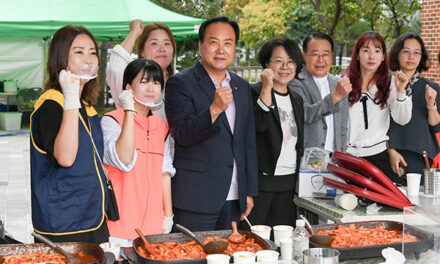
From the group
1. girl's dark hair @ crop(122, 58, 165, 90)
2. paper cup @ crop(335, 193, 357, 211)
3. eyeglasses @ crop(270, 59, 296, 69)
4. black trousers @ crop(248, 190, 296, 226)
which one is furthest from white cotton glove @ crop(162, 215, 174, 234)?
eyeglasses @ crop(270, 59, 296, 69)

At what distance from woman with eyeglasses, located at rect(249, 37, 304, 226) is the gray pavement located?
8.27 feet

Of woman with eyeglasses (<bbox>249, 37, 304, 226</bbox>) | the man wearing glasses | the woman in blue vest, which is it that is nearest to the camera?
the woman in blue vest

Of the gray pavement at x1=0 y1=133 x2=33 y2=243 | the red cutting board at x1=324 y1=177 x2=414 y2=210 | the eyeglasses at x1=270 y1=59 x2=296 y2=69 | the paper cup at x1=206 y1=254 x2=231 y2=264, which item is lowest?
the gray pavement at x1=0 y1=133 x2=33 y2=243

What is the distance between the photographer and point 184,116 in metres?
2.91

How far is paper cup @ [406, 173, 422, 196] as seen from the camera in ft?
10.5

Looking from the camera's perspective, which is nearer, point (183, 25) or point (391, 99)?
point (391, 99)

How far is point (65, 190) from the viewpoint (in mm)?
2396

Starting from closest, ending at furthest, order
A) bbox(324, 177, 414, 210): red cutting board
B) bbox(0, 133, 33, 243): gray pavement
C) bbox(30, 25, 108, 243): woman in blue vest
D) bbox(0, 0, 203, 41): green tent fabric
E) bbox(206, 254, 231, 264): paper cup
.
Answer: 1. bbox(206, 254, 231, 264): paper cup
2. bbox(30, 25, 108, 243): woman in blue vest
3. bbox(324, 177, 414, 210): red cutting board
4. bbox(0, 133, 33, 243): gray pavement
5. bbox(0, 0, 203, 41): green tent fabric

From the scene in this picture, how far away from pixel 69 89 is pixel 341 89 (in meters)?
1.75

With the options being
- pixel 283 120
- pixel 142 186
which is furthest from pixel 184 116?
pixel 283 120

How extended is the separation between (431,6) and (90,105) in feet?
27.5

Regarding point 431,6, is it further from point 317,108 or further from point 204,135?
point 204,135

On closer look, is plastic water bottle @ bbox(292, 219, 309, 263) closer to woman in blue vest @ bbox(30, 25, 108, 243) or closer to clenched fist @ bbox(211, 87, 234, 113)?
clenched fist @ bbox(211, 87, 234, 113)

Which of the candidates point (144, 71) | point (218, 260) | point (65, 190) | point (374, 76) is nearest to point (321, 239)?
point (218, 260)
